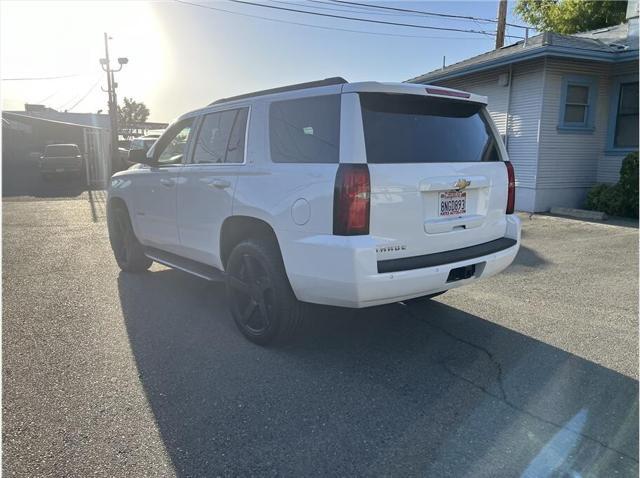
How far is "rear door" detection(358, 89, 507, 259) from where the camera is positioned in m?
3.35

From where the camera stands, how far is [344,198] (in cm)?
320

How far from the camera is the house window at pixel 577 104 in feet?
37.6

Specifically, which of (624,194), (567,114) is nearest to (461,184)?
(624,194)

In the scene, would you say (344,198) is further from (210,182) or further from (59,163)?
(59,163)

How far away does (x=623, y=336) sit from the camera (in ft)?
13.9

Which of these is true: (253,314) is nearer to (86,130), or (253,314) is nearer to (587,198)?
(587,198)

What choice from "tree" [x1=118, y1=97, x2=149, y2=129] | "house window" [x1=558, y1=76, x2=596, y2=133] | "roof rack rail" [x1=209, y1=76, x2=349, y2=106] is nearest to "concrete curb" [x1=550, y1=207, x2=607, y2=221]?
"house window" [x1=558, y1=76, x2=596, y2=133]

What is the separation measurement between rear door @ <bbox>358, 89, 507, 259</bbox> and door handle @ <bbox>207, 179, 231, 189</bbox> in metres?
1.43

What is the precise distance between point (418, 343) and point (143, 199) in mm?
3483

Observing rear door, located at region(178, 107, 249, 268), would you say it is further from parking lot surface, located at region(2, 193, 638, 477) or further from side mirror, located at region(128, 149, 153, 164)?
side mirror, located at region(128, 149, 153, 164)

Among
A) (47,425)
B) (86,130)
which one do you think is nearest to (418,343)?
(47,425)

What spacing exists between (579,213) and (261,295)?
938 centimetres

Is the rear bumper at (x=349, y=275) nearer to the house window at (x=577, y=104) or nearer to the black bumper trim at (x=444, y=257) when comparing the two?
the black bumper trim at (x=444, y=257)

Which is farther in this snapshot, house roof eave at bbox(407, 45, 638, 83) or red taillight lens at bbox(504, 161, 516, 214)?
house roof eave at bbox(407, 45, 638, 83)
